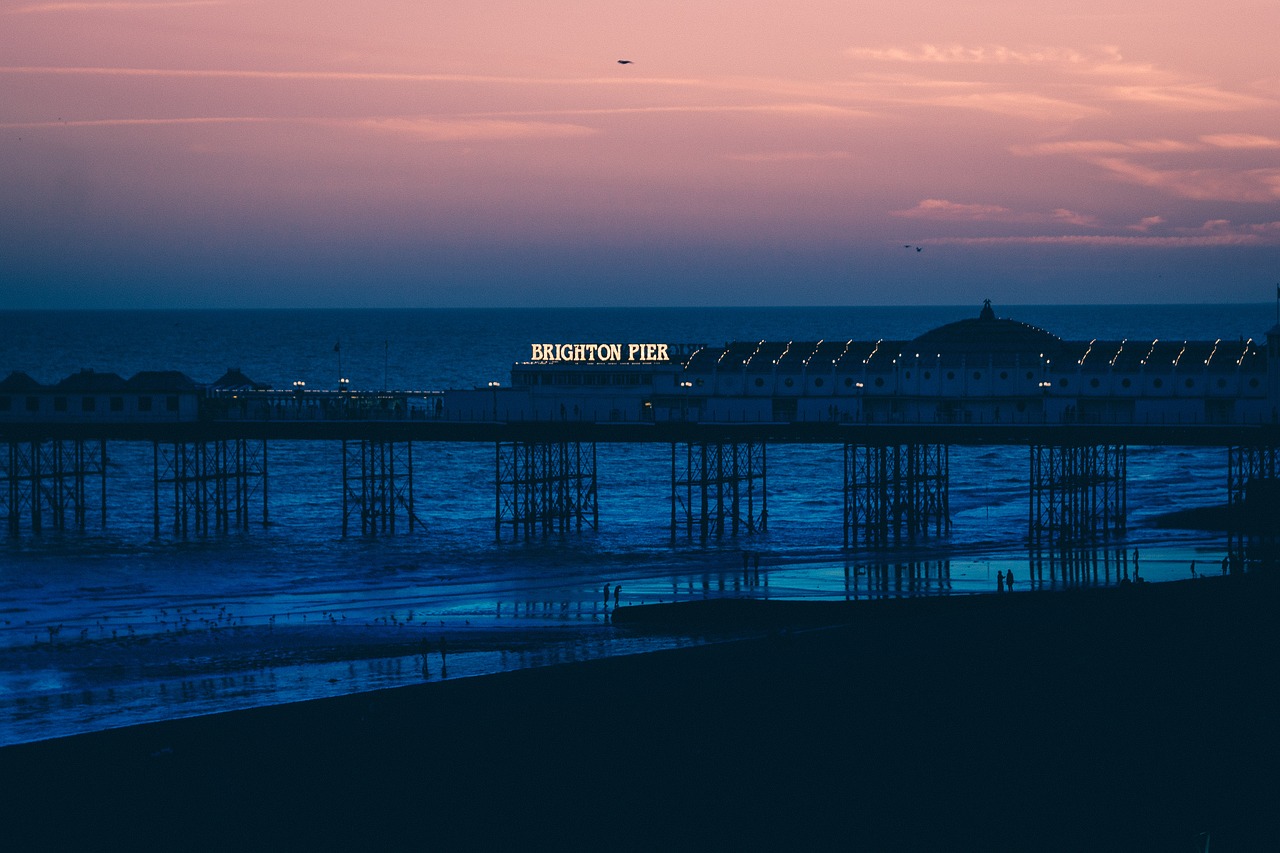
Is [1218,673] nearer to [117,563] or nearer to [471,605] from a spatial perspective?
[471,605]

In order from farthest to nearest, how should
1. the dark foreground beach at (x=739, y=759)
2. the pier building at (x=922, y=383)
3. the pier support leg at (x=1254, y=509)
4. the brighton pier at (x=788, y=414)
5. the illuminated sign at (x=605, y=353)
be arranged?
the illuminated sign at (x=605, y=353), the pier building at (x=922, y=383), the brighton pier at (x=788, y=414), the pier support leg at (x=1254, y=509), the dark foreground beach at (x=739, y=759)

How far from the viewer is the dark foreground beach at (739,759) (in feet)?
116

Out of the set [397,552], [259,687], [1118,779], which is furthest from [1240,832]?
[397,552]

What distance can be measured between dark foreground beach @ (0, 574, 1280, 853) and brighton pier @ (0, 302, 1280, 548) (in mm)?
34788

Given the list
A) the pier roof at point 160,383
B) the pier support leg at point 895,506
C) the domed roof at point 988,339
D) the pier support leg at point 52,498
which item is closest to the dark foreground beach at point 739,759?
the pier support leg at point 895,506

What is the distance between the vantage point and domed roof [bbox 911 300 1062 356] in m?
91.6

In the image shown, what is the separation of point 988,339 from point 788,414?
11.6m

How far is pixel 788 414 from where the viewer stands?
9350cm

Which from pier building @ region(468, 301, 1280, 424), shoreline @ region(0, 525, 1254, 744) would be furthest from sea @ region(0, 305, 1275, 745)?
pier building @ region(468, 301, 1280, 424)

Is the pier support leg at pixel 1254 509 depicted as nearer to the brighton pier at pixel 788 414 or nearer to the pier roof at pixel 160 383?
the brighton pier at pixel 788 414

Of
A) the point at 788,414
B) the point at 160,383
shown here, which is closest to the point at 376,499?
the point at 160,383

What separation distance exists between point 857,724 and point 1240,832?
32.0 feet

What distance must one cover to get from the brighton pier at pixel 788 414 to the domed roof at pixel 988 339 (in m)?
0.14

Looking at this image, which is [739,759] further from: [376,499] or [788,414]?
[376,499]
